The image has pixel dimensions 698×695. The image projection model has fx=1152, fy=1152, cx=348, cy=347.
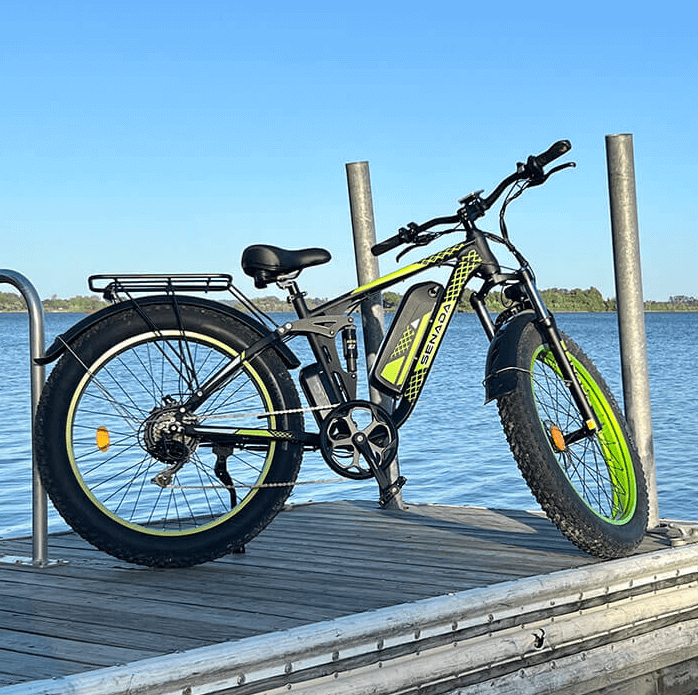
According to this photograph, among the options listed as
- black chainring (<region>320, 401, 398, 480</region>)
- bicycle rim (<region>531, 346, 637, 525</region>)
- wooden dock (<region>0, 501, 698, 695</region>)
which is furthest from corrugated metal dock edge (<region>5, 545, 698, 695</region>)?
black chainring (<region>320, 401, 398, 480</region>)

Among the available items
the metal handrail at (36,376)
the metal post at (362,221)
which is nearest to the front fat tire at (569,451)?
the metal post at (362,221)

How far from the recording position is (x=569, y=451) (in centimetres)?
399

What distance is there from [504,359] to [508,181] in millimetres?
636

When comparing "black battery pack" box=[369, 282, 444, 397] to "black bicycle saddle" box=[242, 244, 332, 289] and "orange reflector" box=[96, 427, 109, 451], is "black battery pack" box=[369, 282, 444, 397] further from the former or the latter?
"orange reflector" box=[96, 427, 109, 451]

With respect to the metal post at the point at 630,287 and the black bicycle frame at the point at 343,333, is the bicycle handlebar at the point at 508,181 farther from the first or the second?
the metal post at the point at 630,287

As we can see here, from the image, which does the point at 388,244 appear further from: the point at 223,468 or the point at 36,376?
the point at 36,376

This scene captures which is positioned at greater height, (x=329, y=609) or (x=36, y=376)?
(x=36, y=376)

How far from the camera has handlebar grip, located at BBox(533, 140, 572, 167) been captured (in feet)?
12.9

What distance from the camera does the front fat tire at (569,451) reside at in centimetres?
368

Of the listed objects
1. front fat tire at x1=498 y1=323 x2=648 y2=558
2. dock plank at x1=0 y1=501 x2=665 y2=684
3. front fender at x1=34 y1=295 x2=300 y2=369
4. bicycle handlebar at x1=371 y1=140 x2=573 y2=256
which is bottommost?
dock plank at x1=0 y1=501 x2=665 y2=684

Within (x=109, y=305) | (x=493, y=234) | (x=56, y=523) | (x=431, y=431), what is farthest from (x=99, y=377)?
(x=431, y=431)

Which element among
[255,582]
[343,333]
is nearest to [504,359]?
[343,333]

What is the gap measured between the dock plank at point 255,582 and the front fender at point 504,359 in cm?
56

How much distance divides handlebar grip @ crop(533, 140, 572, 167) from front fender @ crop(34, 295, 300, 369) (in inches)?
43.6
